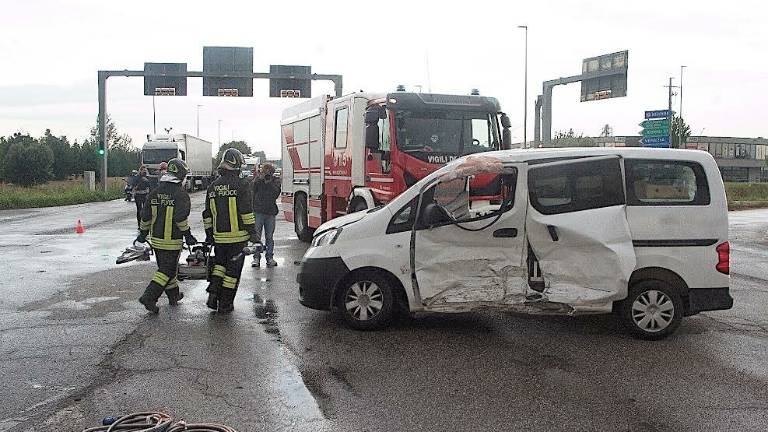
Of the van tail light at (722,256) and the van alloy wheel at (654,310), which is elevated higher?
the van tail light at (722,256)

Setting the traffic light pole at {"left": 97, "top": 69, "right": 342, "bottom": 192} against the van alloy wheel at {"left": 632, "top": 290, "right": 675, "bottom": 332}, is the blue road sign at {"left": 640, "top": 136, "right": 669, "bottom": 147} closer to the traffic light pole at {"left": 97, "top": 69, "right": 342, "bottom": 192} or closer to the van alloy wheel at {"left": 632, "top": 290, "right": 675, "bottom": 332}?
the traffic light pole at {"left": 97, "top": 69, "right": 342, "bottom": 192}

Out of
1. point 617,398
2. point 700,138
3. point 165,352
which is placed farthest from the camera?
point 700,138

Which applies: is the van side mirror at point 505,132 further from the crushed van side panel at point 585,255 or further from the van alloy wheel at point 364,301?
the van alloy wheel at point 364,301

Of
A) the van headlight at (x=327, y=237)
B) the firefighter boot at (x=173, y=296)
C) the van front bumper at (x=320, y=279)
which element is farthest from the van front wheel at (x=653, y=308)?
the firefighter boot at (x=173, y=296)

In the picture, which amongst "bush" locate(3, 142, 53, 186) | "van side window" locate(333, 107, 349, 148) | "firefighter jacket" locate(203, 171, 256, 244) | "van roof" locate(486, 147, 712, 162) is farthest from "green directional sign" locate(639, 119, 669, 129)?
"bush" locate(3, 142, 53, 186)

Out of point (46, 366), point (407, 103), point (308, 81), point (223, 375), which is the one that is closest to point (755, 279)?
point (407, 103)

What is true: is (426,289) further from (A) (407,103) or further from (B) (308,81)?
(B) (308,81)

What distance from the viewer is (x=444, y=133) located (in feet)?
40.0

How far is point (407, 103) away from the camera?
475 inches

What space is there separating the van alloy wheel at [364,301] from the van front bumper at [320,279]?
18 centimetres

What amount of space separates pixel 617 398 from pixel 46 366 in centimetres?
452

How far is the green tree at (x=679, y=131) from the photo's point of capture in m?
51.3

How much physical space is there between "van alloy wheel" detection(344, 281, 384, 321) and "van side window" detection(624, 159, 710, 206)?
2.60 m

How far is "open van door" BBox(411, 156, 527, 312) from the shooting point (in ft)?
23.7
